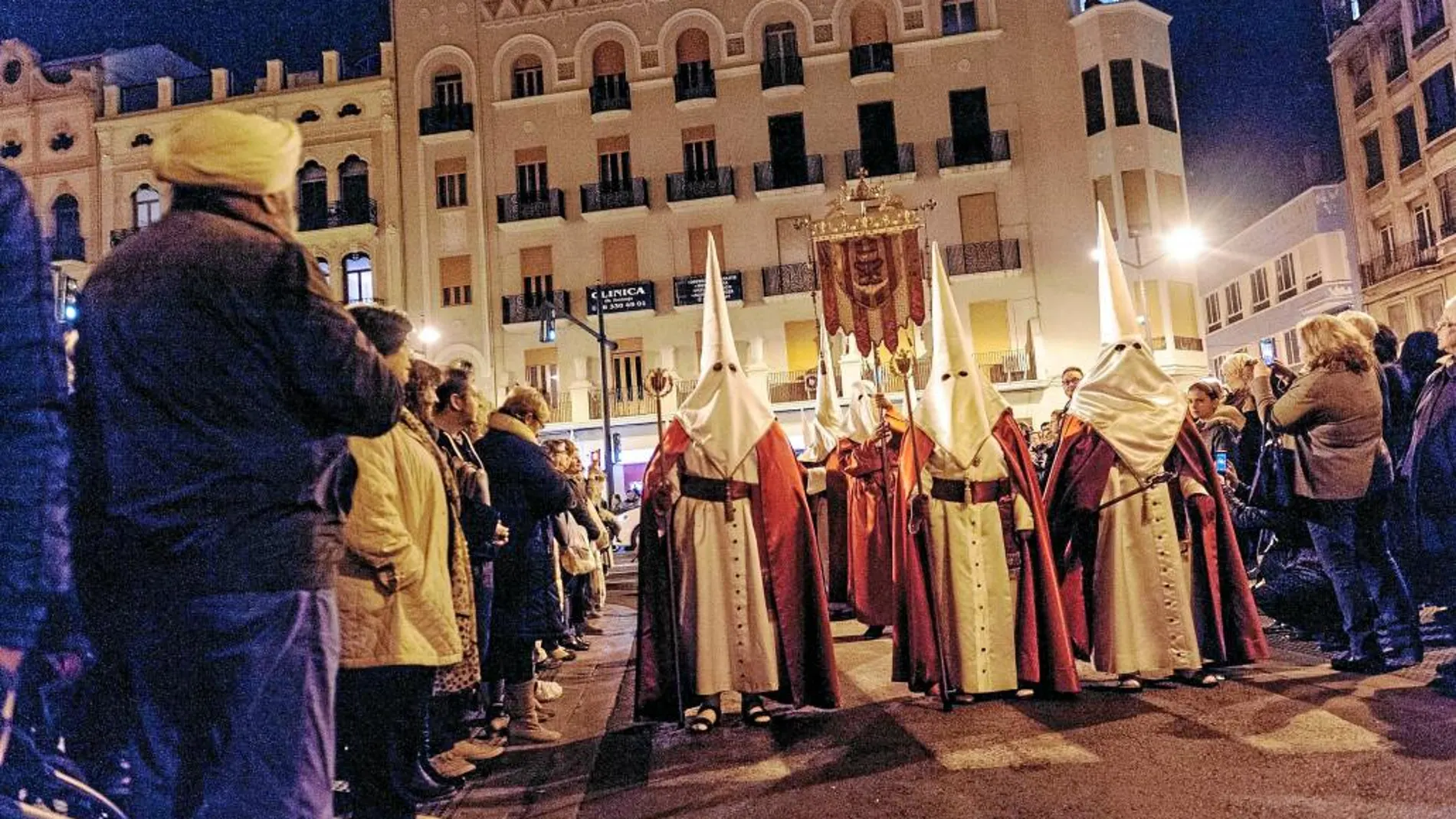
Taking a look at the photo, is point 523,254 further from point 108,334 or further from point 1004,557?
point 108,334

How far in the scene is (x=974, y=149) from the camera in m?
28.6

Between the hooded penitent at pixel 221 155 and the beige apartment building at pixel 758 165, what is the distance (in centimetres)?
2568

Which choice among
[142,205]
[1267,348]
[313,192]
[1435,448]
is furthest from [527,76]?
[1267,348]

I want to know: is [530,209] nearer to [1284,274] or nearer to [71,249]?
[71,249]

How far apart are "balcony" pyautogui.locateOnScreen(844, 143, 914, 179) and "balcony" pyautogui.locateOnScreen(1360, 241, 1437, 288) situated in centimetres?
1540

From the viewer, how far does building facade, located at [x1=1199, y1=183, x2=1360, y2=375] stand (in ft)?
113

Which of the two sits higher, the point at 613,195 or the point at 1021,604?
the point at 613,195

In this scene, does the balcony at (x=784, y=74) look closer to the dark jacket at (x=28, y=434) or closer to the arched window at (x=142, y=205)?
the arched window at (x=142, y=205)

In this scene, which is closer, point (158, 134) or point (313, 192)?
point (158, 134)

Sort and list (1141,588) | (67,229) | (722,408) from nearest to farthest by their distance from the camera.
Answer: (722,408) → (1141,588) → (67,229)

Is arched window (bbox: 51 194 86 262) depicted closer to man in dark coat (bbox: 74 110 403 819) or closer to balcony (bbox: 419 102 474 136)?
balcony (bbox: 419 102 474 136)

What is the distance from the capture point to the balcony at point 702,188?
29172mm

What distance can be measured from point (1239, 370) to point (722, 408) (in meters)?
4.61

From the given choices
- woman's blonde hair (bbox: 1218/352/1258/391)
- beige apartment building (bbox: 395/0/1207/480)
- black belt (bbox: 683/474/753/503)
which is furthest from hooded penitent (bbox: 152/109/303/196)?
beige apartment building (bbox: 395/0/1207/480)
